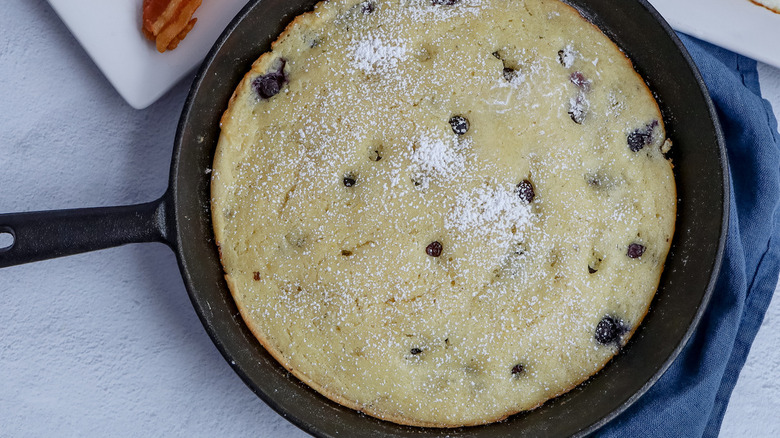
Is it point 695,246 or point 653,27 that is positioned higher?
point 653,27

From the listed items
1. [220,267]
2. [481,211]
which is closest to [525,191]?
[481,211]

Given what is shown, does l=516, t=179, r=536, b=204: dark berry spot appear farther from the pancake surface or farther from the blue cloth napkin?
the blue cloth napkin

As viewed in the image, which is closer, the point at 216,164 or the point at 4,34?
the point at 216,164

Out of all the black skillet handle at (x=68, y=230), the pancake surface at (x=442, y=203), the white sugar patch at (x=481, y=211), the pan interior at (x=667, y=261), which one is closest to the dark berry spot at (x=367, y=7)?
the pancake surface at (x=442, y=203)

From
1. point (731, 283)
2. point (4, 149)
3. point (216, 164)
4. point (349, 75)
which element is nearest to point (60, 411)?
point (4, 149)

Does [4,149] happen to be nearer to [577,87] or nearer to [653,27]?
[577,87]
